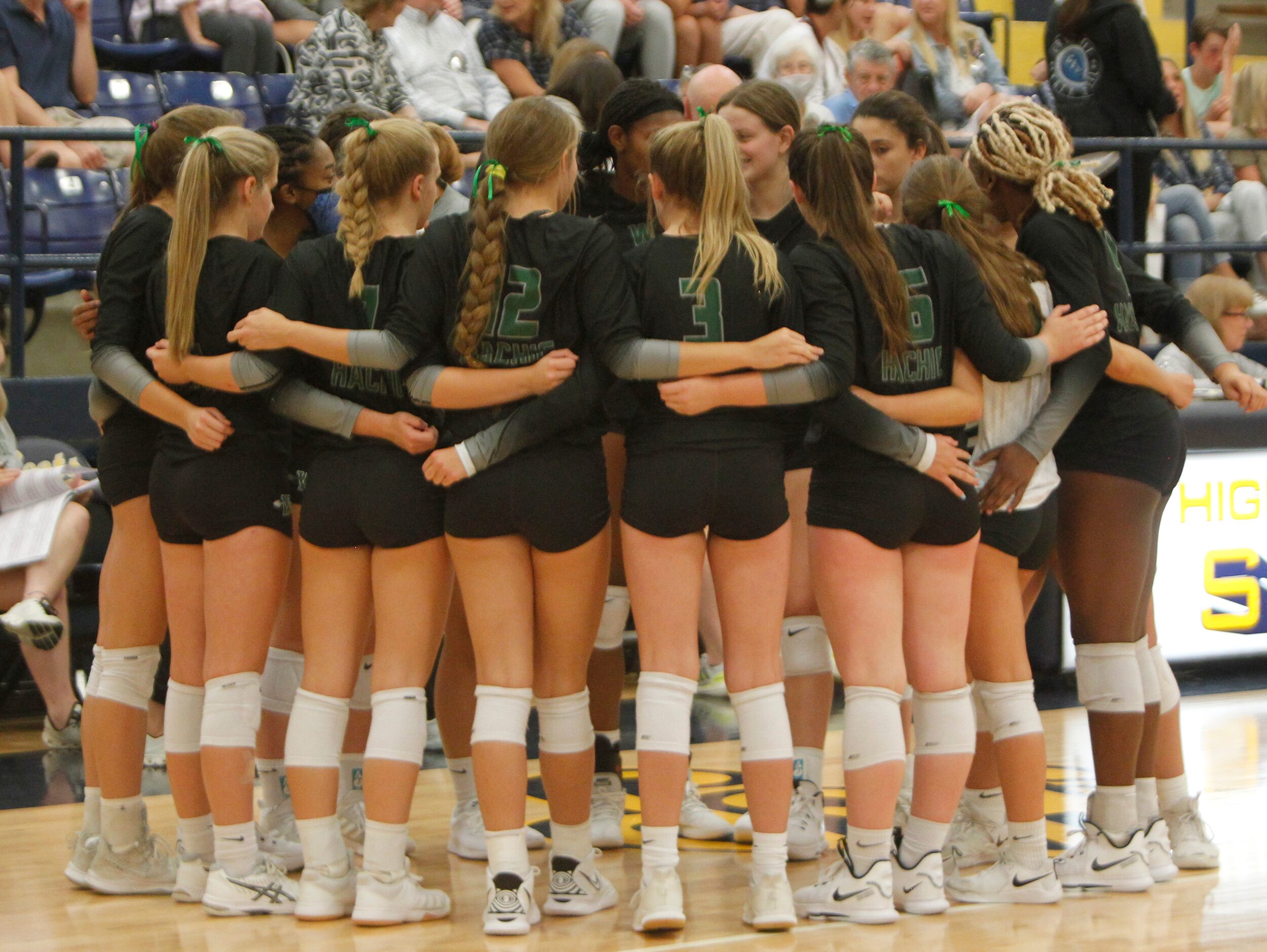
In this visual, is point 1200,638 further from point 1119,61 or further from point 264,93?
point 264,93

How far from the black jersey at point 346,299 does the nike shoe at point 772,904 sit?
1166mm

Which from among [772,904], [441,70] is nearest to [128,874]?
[772,904]

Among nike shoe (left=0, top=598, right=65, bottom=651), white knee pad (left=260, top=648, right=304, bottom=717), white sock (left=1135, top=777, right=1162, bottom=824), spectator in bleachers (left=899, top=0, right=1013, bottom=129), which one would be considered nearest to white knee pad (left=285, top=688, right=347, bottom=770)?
white knee pad (left=260, top=648, right=304, bottom=717)

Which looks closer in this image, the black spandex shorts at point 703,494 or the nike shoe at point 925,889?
the black spandex shorts at point 703,494

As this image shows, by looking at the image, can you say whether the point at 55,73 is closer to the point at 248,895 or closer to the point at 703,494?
the point at 248,895

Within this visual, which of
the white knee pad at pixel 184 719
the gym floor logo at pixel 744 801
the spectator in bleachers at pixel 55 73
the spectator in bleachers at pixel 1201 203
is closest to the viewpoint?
the white knee pad at pixel 184 719

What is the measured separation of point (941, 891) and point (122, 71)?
18.0 feet

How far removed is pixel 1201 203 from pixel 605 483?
533cm

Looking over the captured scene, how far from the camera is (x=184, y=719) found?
320 centimetres

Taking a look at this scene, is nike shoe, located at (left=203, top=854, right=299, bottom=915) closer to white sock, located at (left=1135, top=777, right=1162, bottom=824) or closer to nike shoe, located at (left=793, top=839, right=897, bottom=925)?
nike shoe, located at (left=793, top=839, right=897, bottom=925)

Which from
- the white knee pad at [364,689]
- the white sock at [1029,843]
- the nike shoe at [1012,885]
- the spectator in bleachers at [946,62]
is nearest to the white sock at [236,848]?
the white knee pad at [364,689]

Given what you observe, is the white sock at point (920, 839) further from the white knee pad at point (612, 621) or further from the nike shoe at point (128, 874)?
the nike shoe at point (128, 874)

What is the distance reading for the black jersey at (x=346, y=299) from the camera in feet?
9.82

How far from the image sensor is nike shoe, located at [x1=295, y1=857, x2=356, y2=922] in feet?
9.97
